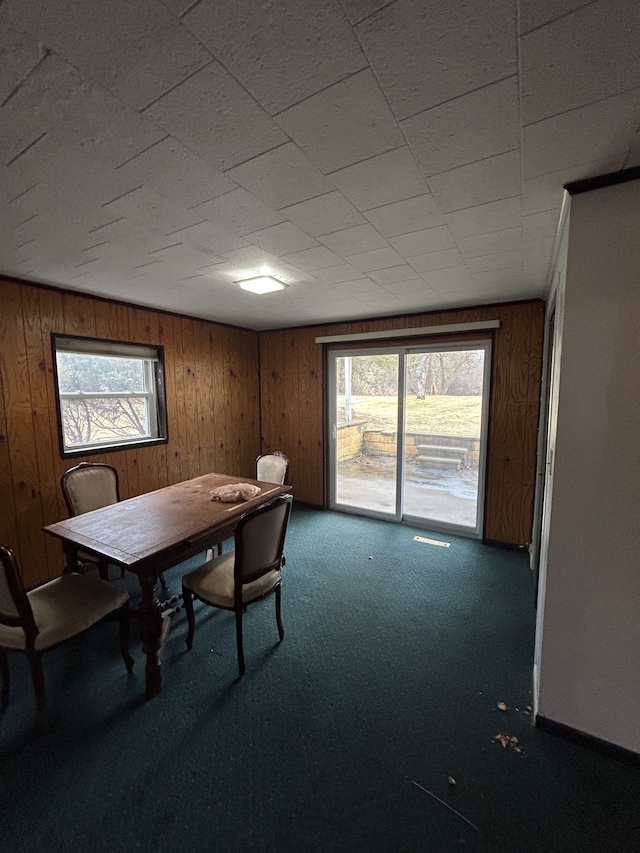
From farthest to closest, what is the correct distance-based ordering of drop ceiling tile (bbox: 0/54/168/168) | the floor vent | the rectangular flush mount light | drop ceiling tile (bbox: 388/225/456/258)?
the floor vent, the rectangular flush mount light, drop ceiling tile (bbox: 388/225/456/258), drop ceiling tile (bbox: 0/54/168/168)

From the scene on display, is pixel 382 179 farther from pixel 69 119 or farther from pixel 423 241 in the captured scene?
pixel 69 119

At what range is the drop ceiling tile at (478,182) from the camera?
1244mm

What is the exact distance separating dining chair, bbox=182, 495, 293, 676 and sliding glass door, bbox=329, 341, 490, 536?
228cm

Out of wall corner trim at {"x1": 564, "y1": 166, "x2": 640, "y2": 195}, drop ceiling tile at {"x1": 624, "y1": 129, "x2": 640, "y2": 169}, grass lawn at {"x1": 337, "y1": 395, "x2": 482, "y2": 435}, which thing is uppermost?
drop ceiling tile at {"x1": 624, "y1": 129, "x2": 640, "y2": 169}

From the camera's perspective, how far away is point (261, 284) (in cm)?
252

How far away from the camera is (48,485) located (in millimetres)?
2768

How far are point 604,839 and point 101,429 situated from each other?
3966 millimetres

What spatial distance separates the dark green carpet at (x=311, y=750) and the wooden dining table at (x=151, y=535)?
1.07 ft

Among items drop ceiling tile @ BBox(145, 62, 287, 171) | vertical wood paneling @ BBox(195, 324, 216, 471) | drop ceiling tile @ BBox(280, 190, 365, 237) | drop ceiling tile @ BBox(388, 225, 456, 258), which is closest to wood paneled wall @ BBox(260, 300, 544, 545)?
vertical wood paneling @ BBox(195, 324, 216, 471)

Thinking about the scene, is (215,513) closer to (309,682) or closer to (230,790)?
(309,682)

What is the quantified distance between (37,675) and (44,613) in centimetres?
26

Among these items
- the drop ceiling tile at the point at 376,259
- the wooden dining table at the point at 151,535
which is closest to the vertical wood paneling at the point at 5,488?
the wooden dining table at the point at 151,535

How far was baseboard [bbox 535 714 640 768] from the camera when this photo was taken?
1.44m

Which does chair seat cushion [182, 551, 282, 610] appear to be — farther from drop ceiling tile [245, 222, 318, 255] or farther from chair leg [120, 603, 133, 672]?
drop ceiling tile [245, 222, 318, 255]
